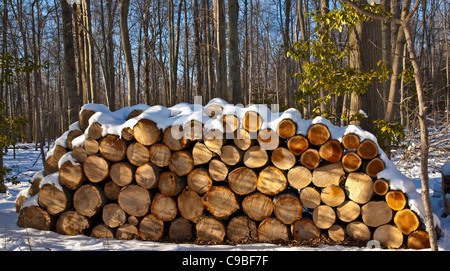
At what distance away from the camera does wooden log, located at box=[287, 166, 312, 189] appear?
146 inches

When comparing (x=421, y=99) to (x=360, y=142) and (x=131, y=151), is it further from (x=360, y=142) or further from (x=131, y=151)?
(x=131, y=151)

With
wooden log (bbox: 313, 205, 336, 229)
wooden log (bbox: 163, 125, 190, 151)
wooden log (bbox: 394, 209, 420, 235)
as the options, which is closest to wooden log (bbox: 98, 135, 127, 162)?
wooden log (bbox: 163, 125, 190, 151)

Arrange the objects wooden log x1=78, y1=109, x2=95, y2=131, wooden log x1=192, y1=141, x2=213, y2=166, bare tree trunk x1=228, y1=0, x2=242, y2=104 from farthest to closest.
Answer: bare tree trunk x1=228, y1=0, x2=242, y2=104
wooden log x1=78, y1=109, x2=95, y2=131
wooden log x1=192, y1=141, x2=213, y2=166

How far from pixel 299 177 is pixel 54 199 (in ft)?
10.9

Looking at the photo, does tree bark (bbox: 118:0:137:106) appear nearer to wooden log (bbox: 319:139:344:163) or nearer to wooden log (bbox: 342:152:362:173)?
wooden log (bbox: 319:139:344:163)

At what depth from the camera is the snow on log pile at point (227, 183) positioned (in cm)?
357

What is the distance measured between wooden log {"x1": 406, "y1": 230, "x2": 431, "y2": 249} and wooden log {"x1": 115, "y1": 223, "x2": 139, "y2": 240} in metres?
3.35

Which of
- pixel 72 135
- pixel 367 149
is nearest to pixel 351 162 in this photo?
pixel 367 149

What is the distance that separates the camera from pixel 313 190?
3.71 metres

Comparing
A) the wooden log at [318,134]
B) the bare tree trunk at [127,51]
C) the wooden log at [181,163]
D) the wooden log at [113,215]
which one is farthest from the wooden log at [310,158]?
the bare tree trunk at [127,51]

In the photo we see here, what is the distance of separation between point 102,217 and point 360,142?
11.6 feet

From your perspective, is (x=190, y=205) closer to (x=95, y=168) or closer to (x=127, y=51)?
(x=95, y=168)

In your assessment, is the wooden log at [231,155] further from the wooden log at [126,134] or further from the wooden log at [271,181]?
the wooden log at [126,134]
